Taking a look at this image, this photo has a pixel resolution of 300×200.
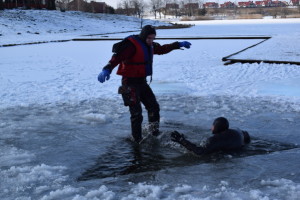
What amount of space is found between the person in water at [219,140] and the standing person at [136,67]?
75 cm

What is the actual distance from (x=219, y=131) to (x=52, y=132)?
2586mm

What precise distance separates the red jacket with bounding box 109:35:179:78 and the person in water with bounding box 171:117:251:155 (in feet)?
3.17

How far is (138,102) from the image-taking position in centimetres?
527

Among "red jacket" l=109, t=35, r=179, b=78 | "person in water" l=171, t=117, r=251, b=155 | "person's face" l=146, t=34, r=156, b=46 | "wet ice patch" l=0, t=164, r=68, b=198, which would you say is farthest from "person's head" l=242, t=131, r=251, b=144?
"wet ice patch" l=0, t=164, r=68, b=198

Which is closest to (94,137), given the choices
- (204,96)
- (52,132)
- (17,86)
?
(52,132)

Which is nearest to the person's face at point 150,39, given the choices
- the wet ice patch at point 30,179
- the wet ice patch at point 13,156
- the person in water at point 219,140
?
the person in water at point 219,140

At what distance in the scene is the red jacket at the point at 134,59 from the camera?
16.0ft

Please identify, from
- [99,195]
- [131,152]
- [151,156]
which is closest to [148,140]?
[131,152]

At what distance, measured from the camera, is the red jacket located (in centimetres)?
489

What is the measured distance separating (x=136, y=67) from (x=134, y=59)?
0.38ft

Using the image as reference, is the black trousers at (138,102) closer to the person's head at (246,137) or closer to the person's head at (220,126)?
the person's head at (220,126)

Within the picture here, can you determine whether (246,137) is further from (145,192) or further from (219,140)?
(145,192)

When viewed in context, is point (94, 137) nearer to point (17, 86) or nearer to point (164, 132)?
point (164, 132)

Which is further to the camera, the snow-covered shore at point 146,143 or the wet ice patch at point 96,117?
the wet ice patch at point 96,117
